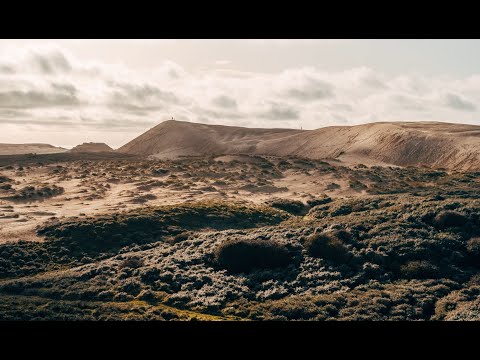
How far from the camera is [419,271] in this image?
104 feet

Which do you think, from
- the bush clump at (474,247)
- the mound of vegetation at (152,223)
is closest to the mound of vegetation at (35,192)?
the mound of vegetation at (152,223)

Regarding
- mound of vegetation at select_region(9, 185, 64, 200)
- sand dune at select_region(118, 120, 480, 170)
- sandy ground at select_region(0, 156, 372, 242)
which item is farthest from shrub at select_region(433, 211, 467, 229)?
mound of vegetation at select_region(9, 185, 64, 200)

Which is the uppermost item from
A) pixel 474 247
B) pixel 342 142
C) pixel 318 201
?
pixel 342 142

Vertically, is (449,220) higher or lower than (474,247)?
higher

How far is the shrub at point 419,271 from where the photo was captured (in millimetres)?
31422

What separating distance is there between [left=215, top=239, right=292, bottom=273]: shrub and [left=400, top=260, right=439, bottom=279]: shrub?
729 centimetres

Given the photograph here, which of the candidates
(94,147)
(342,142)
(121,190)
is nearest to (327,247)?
(121,190)

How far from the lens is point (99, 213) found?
4791cm

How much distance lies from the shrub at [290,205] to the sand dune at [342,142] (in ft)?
121

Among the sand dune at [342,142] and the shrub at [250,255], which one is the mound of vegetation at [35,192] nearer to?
the shrub at [250,255]

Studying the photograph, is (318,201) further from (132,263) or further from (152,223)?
(132,263)

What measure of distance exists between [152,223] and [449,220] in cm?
2376
